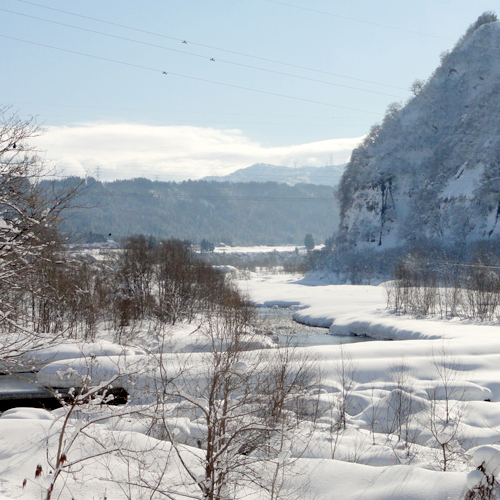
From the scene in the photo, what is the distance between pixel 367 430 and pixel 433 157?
275ft

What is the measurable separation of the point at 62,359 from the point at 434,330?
24198 mm

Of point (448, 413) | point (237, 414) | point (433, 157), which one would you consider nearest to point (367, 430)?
point (448, 413)

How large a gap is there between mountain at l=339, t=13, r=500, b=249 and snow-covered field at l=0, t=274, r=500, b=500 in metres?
50.7

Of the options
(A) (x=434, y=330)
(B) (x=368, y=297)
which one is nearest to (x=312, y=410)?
(A) (x=434, y=330)

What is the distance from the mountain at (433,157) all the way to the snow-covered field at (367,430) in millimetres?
50719

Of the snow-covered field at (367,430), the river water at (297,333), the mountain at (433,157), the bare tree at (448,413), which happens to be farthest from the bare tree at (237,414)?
the mountain at (433,157)

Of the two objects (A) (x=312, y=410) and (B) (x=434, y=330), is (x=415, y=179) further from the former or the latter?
(A) (x=312, y=410)

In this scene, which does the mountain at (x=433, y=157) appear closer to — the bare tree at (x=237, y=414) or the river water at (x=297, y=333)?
the river water at (x=297, y=333)

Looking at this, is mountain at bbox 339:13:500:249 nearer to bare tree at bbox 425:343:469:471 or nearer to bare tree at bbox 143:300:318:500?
bare tree at bbox 425:343:469:471

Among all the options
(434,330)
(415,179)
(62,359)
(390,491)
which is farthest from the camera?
(415,179)

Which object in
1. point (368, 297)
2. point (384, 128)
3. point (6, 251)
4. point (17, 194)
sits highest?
point (384, 128)

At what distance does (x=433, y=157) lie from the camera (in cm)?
9219

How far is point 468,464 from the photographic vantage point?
1343 cm

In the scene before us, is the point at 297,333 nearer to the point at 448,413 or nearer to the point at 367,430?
the point at 448,413
